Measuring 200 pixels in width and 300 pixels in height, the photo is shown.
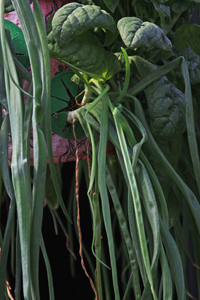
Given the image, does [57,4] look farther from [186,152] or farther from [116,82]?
[186,152]

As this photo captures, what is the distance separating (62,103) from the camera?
471mm

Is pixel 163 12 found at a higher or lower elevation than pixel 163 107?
higher

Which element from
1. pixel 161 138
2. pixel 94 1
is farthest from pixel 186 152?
pixel 94 1

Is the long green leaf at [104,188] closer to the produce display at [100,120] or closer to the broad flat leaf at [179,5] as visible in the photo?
the produce display at [100,120]

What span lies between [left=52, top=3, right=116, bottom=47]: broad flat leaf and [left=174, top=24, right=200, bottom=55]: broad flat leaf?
15cm

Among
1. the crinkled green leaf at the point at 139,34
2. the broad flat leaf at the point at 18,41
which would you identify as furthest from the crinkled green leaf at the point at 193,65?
the broad flat leaf at the point at 18,41

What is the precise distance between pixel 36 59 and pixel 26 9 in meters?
0.05

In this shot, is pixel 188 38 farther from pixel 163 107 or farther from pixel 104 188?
pixel 104 188

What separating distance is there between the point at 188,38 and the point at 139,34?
5.7 inches

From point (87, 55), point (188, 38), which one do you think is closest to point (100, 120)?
point (87, 55)

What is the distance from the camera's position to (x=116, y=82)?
502 mm

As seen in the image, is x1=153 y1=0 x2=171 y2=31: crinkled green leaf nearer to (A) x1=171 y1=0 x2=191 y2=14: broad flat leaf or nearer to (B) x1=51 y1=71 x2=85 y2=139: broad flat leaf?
(A) x1=171 y1=0 x2=191 y2=14: broad flat leaf

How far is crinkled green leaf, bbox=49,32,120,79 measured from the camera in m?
0.40

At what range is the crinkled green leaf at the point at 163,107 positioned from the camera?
438 mm
